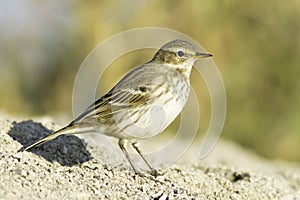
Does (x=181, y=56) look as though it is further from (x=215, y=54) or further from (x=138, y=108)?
(x=215, y=54)

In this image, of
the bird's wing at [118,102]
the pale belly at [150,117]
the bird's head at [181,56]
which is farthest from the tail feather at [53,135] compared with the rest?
the bird's head at [181,56]

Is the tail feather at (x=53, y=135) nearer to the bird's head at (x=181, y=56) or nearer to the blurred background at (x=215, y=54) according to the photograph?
the bird's head at (x=181, y=56)

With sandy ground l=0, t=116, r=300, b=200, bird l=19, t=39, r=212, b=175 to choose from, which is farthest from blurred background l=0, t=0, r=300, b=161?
bird l=19, t=39, r=212, b=175

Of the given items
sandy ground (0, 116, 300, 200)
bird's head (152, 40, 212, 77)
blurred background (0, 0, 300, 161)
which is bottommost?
sandy ground (0, 116, 300, 200)

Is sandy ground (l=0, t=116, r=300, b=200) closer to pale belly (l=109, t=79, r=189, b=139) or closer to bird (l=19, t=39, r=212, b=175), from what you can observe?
bird (l=19, t=39, r=212, b=175)

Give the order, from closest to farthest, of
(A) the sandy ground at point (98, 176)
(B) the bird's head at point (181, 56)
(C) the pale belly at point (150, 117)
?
(A) the sandy ground at point (98, 176) → (C) the pale belly at point (150, 117) → (B) the bird's head at point (181, 56)

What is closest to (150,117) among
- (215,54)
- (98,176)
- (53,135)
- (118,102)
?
(118,102)

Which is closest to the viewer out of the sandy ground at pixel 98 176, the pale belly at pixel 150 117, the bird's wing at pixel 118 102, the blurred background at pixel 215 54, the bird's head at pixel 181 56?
the sandy ground at pixel 98 176
